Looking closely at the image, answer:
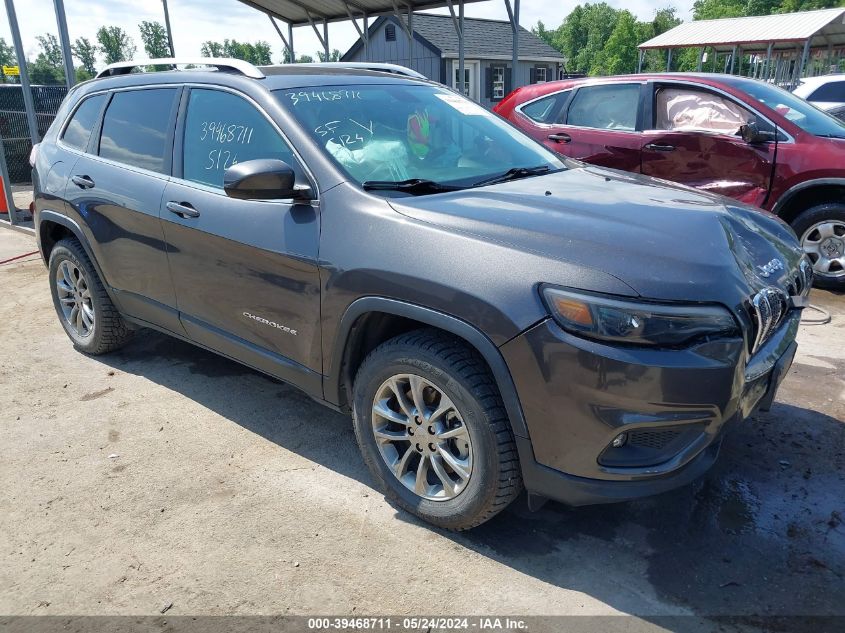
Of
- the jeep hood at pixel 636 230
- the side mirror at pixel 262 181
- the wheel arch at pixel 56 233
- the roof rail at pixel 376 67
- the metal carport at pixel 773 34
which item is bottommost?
the wheel arch at pixel 56 233

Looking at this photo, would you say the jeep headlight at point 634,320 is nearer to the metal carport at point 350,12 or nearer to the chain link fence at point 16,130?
the metal carport at point 350,12

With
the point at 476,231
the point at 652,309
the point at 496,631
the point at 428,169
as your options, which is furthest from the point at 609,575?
the point at 428,169

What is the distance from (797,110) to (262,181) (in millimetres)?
5242

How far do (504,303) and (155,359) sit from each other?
128 inches

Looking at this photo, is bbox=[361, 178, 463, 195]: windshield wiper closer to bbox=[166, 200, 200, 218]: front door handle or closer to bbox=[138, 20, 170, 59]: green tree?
bbox=[166, 200, 200, 218]: front door handle

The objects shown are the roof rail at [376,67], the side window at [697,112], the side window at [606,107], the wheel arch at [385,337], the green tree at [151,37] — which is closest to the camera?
the wheel arch at [385,337]

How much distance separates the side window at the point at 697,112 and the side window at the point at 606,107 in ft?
0.81

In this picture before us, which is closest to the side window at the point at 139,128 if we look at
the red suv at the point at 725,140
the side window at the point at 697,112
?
the red suv at the point at 725,140

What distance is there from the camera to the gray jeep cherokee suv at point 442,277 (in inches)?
85.6

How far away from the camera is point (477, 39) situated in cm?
3250

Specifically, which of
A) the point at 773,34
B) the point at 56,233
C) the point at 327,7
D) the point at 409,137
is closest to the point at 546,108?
the point at 409,137

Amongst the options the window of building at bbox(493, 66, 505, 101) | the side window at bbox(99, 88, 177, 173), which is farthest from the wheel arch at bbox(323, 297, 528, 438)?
the window of building at bbox(493, 66, 505, 101)

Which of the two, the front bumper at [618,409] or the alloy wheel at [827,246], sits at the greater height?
the front bumper at [618,409]

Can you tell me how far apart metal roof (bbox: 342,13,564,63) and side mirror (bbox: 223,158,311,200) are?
96.2ft
